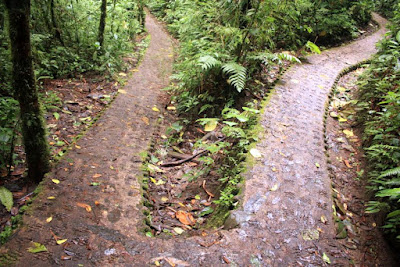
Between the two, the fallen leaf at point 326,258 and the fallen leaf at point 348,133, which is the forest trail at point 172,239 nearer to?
the fallen leaf at point 326,258

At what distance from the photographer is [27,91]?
2.71 m

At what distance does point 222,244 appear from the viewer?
2514 millimetres

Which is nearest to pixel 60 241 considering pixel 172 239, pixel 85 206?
pixel 85 206

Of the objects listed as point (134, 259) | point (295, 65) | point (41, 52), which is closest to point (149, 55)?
point (41, 52)

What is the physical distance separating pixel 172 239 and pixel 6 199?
6.22 ft

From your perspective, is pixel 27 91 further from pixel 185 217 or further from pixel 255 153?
pixel 255 153

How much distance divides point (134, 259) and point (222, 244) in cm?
89

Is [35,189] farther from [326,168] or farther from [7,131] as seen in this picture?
[326,168]

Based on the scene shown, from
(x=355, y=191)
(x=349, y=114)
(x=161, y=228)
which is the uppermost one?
(x=349, y=114)

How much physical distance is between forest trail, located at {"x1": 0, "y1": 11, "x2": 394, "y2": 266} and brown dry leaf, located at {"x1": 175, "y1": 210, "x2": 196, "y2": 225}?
52 cm

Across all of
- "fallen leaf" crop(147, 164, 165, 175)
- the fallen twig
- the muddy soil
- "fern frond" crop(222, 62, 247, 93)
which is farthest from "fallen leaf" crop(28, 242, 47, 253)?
"fern frond" crop(222, 62, 247, 93)

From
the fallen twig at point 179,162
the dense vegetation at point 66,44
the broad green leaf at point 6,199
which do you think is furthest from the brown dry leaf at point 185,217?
the dense vegetation at point 66,44

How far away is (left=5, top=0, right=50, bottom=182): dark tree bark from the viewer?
2.39 m

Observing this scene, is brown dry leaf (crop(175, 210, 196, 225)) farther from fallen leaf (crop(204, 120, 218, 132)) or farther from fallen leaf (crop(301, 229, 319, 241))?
fallen leaf (crop(204, 120, 218, 132))
